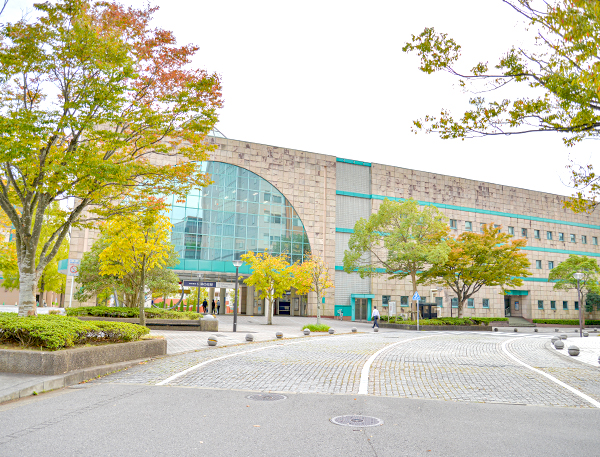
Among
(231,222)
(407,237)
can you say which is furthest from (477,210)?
(231,222)

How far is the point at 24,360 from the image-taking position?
8508 millimetres

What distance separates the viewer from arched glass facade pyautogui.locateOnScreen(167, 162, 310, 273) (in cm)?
4481

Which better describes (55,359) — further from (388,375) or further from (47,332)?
(388,375)

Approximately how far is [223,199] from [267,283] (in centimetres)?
1527

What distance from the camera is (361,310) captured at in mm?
48656

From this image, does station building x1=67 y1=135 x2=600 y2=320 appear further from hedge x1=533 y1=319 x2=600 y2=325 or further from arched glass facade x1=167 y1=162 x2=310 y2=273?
hedge x1=533 y1=319 x2=600 y2=325

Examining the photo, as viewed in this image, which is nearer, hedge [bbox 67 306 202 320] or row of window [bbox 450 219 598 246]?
hedge [bbox 67 306 202 320]

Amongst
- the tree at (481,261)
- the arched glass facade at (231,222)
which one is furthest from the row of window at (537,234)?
the arched glass facade at (231,222)

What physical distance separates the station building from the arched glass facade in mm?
100

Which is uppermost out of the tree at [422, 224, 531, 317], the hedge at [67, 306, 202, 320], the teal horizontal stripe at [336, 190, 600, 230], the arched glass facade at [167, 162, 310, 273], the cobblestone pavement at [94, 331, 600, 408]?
the teal horizontal stripe at [336, 190, 600, 230]

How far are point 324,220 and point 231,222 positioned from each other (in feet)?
34.7

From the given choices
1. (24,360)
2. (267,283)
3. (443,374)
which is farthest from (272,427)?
(267,283)

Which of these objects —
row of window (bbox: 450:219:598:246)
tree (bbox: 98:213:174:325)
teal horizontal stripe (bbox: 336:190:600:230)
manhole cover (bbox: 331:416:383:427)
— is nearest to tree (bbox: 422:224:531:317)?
teal horizontal stripe (bbox: 336:190:600:230)

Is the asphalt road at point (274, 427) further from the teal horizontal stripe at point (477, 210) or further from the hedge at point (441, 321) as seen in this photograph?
the teal horizontal stripe at point (477, 210)
